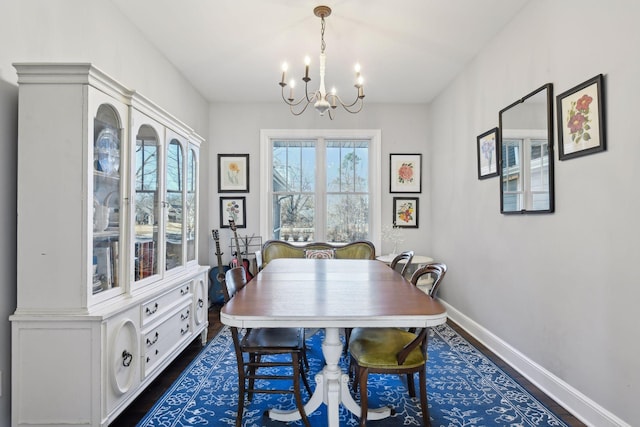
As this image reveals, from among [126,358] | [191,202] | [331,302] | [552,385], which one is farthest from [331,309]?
[191,202]

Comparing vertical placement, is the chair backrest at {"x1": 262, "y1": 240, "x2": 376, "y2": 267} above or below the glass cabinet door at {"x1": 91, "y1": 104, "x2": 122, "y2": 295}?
below

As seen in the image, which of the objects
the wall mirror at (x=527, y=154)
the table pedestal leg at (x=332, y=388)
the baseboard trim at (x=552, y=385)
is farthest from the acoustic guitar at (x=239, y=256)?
the wall mirror at (x=527, y=154)

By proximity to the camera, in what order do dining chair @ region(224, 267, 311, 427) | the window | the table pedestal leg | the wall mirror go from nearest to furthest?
the table pedestal leg
dining chair @ region(224, 267, 311, 427)
the wall mirror
the window

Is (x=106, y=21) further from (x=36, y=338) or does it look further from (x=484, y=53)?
(x=484, y=53)

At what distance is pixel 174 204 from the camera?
2838 mm

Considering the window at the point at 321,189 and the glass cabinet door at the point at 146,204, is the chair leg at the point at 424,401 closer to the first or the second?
the glass cabinet door at the point at 146,204

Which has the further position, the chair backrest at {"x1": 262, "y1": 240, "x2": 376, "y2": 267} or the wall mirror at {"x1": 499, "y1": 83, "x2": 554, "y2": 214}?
the chair backrest at {"x1": 262, "y1": 240, "x2": 376, "y2": 267}

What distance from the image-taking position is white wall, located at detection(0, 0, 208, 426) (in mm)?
1754

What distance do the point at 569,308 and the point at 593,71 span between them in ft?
4.57

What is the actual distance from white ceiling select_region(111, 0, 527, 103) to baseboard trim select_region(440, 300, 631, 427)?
2.60 meters

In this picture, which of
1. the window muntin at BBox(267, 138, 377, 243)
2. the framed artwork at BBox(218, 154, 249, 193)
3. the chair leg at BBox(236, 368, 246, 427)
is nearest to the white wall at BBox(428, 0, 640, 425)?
the window muntin at BBox(267, 138, 377, 243)

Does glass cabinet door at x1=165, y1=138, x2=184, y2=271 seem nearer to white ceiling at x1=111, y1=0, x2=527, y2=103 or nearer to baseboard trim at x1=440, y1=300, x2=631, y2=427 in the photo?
white ceiling at x1=111, y1=0, x2=527, y2=103

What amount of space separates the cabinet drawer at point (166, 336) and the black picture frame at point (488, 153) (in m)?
2.83

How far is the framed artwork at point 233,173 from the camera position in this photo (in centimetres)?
484
